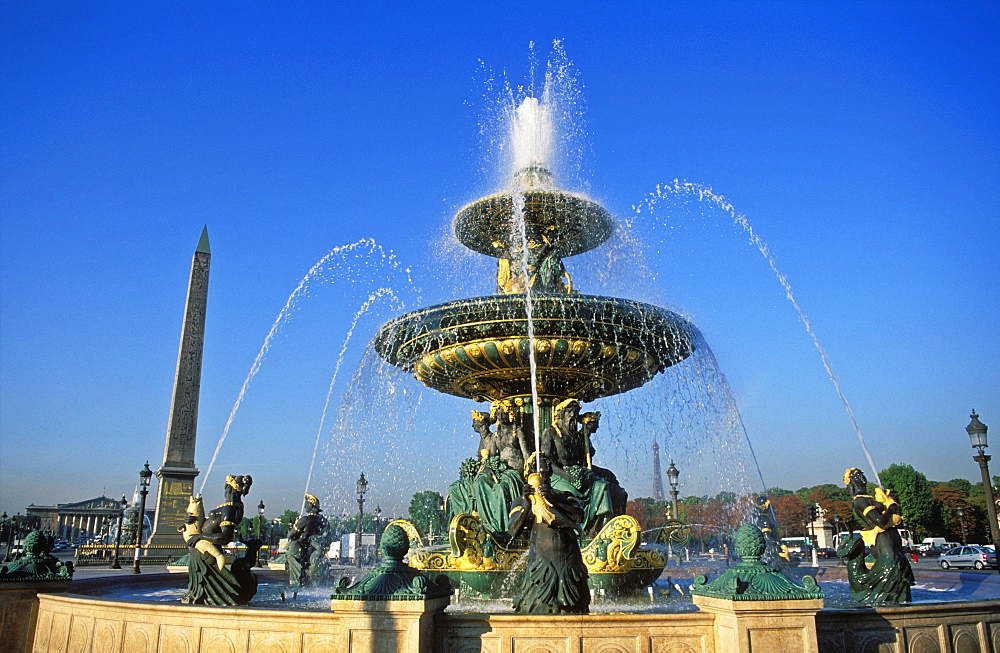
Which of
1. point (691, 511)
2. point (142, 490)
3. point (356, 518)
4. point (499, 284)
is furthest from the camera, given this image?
point (691, 511)

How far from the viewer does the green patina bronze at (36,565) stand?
7434 millimetres

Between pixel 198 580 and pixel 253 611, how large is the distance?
6.58ft

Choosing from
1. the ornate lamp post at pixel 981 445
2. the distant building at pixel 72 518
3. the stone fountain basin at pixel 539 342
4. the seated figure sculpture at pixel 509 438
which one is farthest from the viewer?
the distant building at pixel 72 518

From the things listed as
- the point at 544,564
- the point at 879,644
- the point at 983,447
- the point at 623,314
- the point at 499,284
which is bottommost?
the point at 879,644

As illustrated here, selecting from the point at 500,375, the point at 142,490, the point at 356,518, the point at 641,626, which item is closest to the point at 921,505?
the point at 356,518

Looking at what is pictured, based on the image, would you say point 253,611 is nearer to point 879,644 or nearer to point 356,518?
point 879,644

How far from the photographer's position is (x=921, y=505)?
6769 cm

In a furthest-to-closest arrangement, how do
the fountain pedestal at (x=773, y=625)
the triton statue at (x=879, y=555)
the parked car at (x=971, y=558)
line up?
the parked car at (x=971, y=558), the triton statue at (x=879, y=555), the fountain pedestal at (x=773, y=625)

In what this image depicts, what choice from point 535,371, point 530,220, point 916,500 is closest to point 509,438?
point 535,371

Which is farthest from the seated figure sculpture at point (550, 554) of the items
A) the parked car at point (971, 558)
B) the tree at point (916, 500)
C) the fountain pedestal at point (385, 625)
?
the tree at point (916, 500)

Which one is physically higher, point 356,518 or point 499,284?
point 499,284

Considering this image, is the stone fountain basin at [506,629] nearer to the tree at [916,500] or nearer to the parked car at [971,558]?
the parked car at [971,558]

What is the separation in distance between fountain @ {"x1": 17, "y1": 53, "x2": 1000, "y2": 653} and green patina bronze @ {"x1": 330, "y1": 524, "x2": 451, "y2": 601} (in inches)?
0.6

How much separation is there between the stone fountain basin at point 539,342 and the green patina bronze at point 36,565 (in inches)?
213
